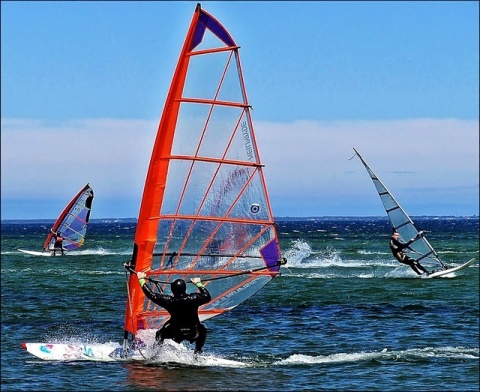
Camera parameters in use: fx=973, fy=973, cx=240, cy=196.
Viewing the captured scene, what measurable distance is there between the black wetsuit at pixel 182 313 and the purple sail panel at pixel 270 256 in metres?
1.37

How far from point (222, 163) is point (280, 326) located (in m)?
6.89

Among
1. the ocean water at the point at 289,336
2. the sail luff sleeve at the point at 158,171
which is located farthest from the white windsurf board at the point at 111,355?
the sail luff sleeve at the point at 158,171

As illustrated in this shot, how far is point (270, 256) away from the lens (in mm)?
14125

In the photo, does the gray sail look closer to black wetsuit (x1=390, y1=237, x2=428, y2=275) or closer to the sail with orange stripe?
black wetsuit (x1=390, y1=237, x2=428, y2=275)

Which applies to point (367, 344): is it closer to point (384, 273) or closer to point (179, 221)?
point (179, 221)

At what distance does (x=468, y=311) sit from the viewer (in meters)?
23.5

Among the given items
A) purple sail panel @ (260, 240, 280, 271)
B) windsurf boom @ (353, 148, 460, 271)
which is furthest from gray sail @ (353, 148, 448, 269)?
purple sail panel @ (260, 240, 280, 271)

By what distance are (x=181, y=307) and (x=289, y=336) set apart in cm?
563

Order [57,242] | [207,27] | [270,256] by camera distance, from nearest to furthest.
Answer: [207,27]
[270,256]
[57,242]

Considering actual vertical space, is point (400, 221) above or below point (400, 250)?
above

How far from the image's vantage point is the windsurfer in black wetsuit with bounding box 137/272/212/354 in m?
12.9

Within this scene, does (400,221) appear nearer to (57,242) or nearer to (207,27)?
(207,27)

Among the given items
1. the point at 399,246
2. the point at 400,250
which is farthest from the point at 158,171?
the point at 400,250

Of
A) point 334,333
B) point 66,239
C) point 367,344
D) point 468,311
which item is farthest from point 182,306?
point 66,239
